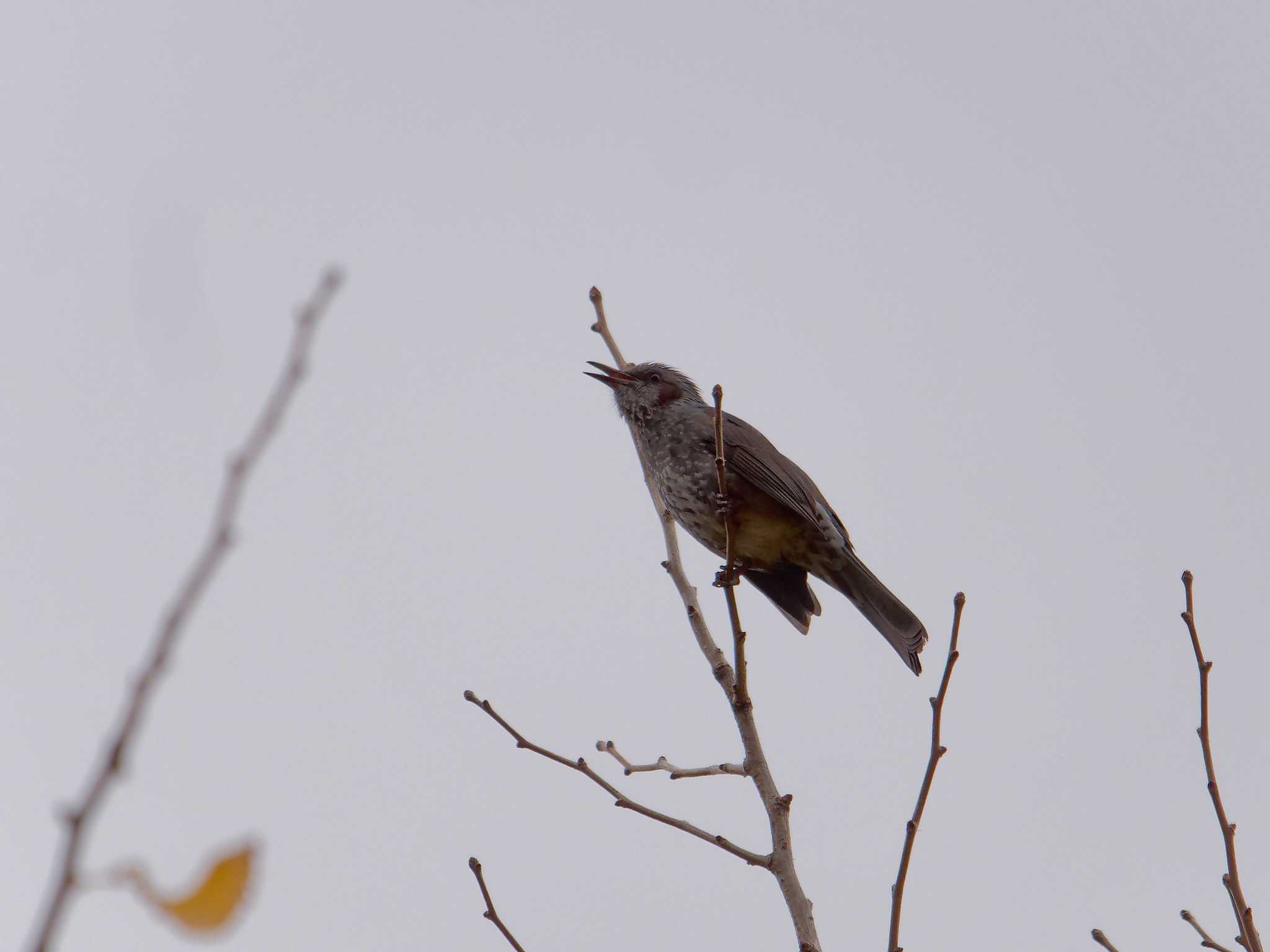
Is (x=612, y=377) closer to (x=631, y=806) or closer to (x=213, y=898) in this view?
(x=631, y=806)

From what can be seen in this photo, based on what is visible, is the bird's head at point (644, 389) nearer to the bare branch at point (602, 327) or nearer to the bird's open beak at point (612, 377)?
the bird's open beak at point (612, 377)

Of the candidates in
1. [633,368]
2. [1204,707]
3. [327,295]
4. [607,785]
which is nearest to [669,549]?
[607,785]

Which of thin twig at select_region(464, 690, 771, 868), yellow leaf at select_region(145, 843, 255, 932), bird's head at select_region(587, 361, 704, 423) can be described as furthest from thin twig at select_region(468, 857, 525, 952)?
bird's head at select_region(587, 361, 704, 423)

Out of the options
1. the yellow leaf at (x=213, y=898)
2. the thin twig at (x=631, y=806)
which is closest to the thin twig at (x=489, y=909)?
the thin twig at (x=631, y=806)

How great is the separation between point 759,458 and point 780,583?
0.70 meters

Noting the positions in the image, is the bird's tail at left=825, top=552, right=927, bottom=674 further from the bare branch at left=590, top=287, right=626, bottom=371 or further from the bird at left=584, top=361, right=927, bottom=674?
the bare branch at left=590, top=287, right=626, bottom=371

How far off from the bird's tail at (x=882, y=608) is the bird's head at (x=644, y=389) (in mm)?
1352

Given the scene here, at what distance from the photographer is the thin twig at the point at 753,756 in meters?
3.53

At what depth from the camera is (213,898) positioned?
847 millimetres

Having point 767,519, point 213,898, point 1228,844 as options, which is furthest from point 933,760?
point 767,519

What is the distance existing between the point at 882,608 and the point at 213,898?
5.98 meters

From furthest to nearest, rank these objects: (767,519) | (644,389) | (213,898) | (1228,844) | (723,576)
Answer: (644,389), (767,519), (723,576), (1228,844), (213,898)

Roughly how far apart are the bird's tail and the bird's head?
1352mm

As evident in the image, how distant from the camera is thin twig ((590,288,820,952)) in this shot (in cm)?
353
